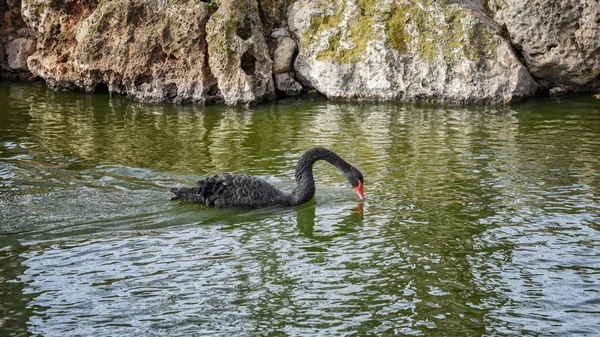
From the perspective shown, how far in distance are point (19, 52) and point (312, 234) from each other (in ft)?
50.7

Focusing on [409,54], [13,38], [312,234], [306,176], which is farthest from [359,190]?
[13,38]

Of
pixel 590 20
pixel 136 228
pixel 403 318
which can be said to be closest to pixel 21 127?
pixel 136 228

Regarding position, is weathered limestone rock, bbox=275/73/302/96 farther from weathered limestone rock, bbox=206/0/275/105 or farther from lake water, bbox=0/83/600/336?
lake water, bbox=0/83/600/336

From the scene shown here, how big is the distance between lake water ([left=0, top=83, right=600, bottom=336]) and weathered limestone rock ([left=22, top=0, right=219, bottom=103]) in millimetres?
3030

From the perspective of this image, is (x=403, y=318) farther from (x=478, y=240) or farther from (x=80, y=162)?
(x=80, y=162)

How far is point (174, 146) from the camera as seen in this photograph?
13070 mm

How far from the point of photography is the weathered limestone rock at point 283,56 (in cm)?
1789

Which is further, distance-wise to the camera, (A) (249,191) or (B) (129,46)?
(B) (129,46)

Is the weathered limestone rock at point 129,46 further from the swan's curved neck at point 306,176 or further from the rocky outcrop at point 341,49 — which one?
the swan's curved neck at point 306,176

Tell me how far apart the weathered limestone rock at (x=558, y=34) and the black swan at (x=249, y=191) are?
28.1 ft

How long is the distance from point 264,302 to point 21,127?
974cm

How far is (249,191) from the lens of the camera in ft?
30.7

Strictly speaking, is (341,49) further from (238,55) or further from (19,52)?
(19,52)

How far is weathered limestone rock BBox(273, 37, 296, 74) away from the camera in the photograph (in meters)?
17.9
